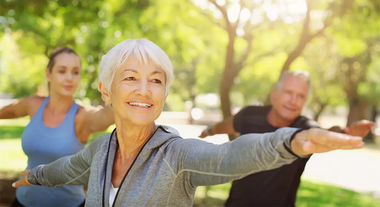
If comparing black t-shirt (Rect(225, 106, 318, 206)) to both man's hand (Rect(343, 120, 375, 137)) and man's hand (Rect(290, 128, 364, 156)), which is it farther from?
man's hand (Rect(290, 128, 364, 156))

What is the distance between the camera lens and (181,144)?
179 cm

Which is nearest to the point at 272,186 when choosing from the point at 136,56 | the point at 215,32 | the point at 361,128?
the point at 361,128

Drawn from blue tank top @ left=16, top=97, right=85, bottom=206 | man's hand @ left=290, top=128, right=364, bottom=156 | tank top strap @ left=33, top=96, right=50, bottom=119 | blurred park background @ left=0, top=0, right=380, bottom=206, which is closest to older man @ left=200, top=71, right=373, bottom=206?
blue tank top @ left=16, top=97, right=85, bottom=206

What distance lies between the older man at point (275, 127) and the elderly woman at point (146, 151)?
1812mm

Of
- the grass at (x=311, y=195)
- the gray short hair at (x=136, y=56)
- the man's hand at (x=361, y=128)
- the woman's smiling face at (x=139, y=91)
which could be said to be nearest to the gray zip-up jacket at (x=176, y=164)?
the woman's smiling face at (x=139, y=91)

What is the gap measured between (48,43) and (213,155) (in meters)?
10.4

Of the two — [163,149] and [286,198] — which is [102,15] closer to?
[286,198]

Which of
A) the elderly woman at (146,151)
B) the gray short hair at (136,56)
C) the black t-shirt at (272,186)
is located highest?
the gray short hair at (136,56)

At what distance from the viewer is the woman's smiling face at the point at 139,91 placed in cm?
190

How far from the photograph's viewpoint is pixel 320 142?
1.27 metres

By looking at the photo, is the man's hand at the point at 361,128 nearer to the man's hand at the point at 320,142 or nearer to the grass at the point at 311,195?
the man's hand at the point at 320,142

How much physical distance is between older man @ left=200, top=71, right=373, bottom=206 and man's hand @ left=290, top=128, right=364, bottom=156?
6.50 feet

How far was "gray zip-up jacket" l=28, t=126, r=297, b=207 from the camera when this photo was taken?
1.40 m

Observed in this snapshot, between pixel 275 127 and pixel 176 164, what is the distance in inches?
92.1
